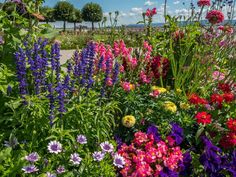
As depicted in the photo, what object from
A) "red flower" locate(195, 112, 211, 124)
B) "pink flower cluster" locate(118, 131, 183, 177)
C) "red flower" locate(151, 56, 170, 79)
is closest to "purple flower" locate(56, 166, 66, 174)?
"pink flower cluster" locate(118, 131, 183, 177)

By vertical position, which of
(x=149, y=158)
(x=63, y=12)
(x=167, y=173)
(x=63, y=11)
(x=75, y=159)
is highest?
(x=63, y=11)

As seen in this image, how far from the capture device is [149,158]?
2.90 meters

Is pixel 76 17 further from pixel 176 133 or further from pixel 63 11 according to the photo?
pixel 176 133

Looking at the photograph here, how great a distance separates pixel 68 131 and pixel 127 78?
1777 mm

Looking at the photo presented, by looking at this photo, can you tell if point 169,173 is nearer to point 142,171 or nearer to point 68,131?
point 142,171

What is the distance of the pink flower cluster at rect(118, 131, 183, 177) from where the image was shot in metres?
2.86

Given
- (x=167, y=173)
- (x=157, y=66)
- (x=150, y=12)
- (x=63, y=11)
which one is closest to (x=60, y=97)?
(x=167, y=173)

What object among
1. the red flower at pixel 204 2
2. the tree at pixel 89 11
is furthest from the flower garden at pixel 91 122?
the tree at pixel 89 11

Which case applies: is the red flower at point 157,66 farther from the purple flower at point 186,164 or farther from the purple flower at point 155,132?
the purple flower at point 186,164

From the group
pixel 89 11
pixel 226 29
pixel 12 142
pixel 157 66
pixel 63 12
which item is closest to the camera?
pixel 12 142

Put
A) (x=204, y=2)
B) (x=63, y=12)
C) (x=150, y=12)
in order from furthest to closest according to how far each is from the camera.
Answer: (x=63, y=12)
(x=150, y=12)
(x=204, y=2)

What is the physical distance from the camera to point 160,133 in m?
3.38

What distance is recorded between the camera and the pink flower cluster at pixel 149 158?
9.37ft

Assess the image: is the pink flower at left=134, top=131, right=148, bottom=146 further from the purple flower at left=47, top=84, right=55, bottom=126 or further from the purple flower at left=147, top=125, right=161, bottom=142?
the purple flower at left=47, top=84, right=55, bottom=126
